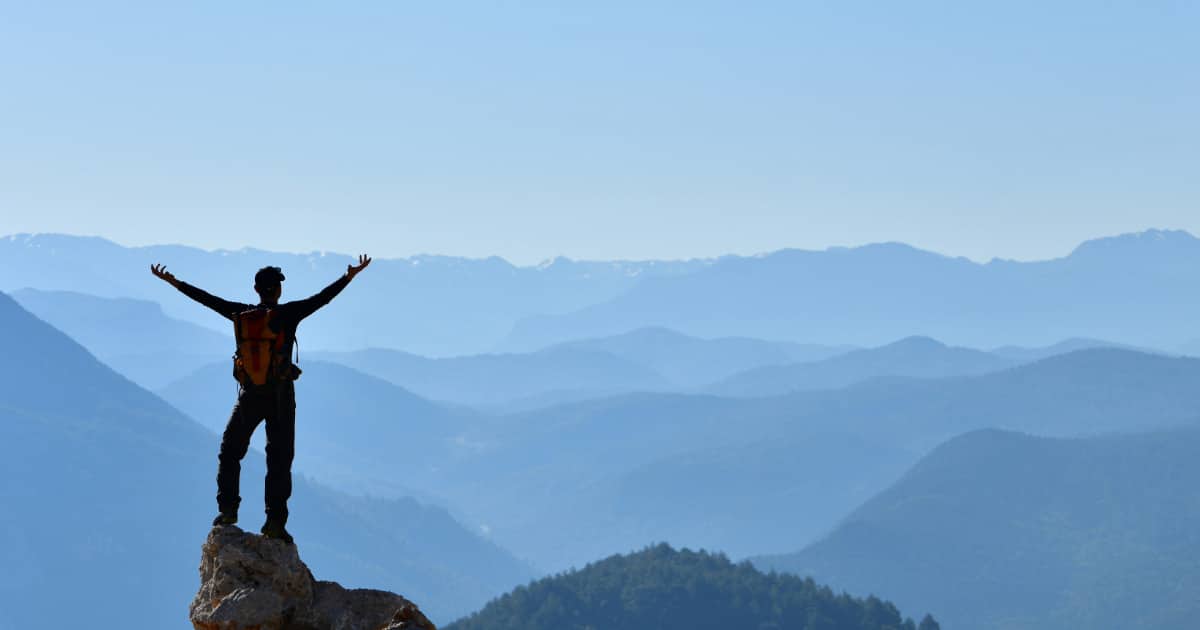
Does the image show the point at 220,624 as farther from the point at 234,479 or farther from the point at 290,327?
the point at 290,327

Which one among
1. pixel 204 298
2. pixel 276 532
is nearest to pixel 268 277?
pixel 204 298

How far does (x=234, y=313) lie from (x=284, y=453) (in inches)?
104

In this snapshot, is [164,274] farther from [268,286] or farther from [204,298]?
[268,286]

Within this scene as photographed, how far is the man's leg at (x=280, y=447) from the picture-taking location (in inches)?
1010

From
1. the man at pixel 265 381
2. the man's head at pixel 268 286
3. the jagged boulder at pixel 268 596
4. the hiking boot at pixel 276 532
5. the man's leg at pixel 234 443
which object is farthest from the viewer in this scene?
the man's head at pixel 268 286

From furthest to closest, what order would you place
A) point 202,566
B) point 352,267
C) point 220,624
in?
point 352,267, point 202,566, point 220,624

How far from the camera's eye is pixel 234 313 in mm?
25250

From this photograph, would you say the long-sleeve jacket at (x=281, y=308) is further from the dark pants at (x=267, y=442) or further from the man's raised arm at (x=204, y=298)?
the dark pants at (x=267, y=442)

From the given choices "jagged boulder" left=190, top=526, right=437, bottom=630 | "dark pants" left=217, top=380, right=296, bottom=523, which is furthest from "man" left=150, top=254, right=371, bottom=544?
"jagged boulder" left=190, top=526, right=437, bottom=630

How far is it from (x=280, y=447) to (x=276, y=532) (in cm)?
174

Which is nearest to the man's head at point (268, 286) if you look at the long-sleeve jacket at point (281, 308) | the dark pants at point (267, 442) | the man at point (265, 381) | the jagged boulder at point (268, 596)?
the man at point (265, 381)

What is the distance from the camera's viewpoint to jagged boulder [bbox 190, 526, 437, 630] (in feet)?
76.3

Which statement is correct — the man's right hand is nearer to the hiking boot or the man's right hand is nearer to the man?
the man

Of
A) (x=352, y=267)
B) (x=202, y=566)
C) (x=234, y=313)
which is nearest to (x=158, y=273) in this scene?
(x=234, y=313)
